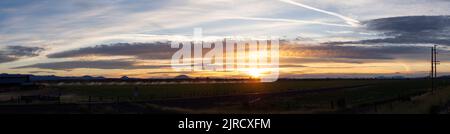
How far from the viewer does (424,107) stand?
37.1 metres
